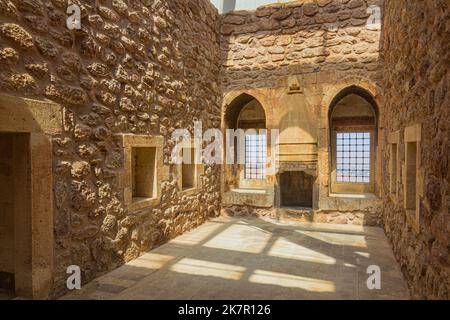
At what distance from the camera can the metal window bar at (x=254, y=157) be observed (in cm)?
812

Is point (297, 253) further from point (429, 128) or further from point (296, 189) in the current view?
point (296, 189)

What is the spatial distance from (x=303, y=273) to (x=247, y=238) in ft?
5.28

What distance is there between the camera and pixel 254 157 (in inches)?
322

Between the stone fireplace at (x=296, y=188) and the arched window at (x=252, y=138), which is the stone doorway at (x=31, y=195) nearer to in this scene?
the arched window at (x=252, y=138)

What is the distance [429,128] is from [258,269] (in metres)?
2.25

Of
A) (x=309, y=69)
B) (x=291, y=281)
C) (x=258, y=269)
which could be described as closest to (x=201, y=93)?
(x=309, y=69)

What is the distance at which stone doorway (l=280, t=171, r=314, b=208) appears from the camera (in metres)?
7.83

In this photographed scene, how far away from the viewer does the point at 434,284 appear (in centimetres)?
200

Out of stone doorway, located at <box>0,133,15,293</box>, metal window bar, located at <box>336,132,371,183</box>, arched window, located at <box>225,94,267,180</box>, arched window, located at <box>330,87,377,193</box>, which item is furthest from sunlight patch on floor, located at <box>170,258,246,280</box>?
metal window bar, located at <box>336,132,371,183</box>

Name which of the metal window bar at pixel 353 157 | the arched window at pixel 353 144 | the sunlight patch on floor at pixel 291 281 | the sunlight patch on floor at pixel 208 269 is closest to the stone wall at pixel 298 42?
the arched window at pixel 353 144

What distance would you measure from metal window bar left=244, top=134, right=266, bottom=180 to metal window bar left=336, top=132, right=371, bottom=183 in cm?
185

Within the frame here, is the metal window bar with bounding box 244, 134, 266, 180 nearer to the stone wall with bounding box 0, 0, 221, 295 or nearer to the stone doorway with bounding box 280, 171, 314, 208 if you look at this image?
the stone doorway with bounding box 280, 171, 314, 208

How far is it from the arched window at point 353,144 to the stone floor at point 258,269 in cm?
245

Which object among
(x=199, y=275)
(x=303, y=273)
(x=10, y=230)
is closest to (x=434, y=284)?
(x=303, y=273)
